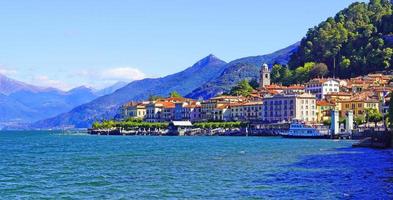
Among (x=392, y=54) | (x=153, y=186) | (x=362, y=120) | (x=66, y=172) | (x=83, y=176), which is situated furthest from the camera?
(x=392, y=54)

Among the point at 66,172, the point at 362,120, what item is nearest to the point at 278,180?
the point at 66,172

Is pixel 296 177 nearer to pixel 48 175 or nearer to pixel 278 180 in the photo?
pixel 278 180

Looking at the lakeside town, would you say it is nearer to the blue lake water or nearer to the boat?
the boat

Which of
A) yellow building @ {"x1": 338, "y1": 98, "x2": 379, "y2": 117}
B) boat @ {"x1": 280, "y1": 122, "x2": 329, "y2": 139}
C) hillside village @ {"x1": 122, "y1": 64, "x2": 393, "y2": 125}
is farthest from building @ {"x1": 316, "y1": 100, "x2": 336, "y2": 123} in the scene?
boat @ {"x1": 280, "y1": 122, "x2": 329, "y2": 139}

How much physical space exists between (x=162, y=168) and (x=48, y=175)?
30.0ft

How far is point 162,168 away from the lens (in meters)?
53.1

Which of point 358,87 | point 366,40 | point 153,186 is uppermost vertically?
point 366,40

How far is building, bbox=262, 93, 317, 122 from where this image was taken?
158000 millimetres

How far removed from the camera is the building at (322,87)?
174250 mm

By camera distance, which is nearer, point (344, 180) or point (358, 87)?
point (344, 180)

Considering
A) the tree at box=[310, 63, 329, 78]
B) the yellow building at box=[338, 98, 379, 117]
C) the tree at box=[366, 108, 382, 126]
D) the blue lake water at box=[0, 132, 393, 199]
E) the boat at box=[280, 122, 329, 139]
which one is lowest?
the blue lake water at box=[0, 132, 393, 199]

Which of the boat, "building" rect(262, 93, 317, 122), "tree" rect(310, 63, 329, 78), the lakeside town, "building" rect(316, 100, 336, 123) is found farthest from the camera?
"tree" rect(310, 63, 329, 78)

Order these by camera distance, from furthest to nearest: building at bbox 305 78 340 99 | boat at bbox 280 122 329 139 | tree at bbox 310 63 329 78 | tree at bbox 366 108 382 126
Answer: tree at bbox 310 63 329 78 < building at bbox 305 78 340 99 < tree at bbox 366 108 382 126 < boat at bbox 280 122 329 139

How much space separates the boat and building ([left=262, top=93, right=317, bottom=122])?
15.7 metres
